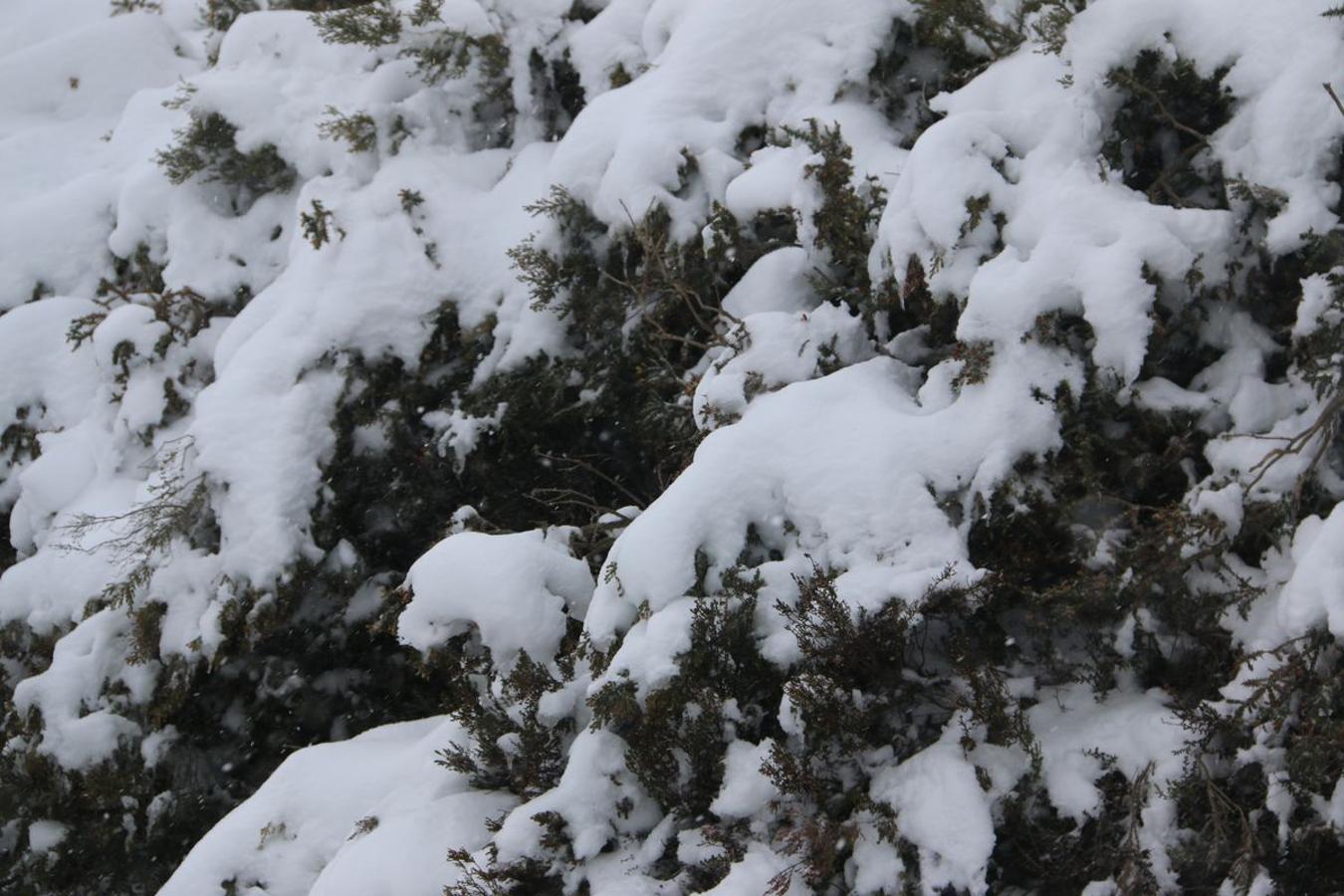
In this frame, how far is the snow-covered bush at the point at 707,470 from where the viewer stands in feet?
12.6

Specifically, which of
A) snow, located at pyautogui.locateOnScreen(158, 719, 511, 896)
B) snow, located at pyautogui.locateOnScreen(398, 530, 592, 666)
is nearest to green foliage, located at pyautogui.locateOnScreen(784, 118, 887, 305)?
snow, located at pyautogui.locateOnScreen(398, 530, 592, 666)

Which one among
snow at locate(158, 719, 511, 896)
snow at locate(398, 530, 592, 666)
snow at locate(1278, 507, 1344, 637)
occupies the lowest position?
snow at locate(158, 719, 511, 896)

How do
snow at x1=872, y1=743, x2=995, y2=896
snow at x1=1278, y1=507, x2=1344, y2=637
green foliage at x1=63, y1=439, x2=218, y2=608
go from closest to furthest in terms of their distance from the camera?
1. snow at x1=1278, y1=507, x2=1344, y2=637
2. snow at x1=872, y1=743, x2=995, y2=896
3. green foliage at x1=63, y1=439, x2=218, y2=608

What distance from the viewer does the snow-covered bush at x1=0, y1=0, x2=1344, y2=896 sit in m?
3.83

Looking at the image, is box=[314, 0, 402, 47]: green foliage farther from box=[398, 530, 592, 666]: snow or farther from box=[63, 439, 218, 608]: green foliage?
box=[398, 530, 592, 666]: snow

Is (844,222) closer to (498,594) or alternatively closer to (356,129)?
(498,594)

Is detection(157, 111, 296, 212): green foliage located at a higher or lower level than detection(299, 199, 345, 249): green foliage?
higher

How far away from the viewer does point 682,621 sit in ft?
13.5

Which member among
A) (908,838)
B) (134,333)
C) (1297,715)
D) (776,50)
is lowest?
(908,838)

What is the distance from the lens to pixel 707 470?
4426 mm

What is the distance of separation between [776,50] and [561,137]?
168 cm

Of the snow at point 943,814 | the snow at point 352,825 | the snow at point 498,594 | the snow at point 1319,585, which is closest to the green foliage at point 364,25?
the snow at point 498,594

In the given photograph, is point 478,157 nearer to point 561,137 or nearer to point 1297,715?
point 561,137

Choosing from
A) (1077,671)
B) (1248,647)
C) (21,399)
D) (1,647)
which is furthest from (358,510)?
(1248,647)
